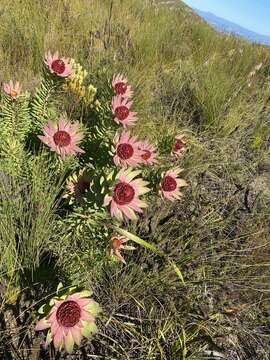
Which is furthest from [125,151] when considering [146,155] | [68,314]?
[68,314]

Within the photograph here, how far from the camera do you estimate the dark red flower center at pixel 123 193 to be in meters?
1.18

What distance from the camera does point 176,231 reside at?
1.99 metres

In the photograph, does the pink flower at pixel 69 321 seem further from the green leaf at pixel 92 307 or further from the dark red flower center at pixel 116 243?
the dark red flower center at pixel 116 243

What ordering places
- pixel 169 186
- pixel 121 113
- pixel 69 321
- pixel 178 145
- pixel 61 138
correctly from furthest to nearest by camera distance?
pixel 178 145, pixel 121 113, pixel 169 186, pixel 61 138, pixel 69 321

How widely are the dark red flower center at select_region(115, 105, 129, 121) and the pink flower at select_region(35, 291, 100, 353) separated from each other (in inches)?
33.1

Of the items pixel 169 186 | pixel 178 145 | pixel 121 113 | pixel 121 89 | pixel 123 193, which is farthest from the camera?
pixel 178 145

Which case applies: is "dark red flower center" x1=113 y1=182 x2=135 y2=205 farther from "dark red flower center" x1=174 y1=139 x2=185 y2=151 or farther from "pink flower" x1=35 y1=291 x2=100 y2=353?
"dark red flower center" x1=174 y1=139 x2=185 y2=151

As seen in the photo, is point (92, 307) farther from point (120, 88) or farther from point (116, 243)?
point (120, 88)

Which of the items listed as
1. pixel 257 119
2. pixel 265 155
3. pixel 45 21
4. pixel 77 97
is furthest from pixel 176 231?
pixel 45 21

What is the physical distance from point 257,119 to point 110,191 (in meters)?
2.48

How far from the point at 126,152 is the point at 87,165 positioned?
32 centimetres

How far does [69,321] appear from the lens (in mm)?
996

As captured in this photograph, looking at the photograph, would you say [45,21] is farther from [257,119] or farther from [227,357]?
[227,357]

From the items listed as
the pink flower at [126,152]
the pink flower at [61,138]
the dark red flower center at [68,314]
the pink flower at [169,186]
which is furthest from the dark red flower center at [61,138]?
the dark red flower center at [68,314]
